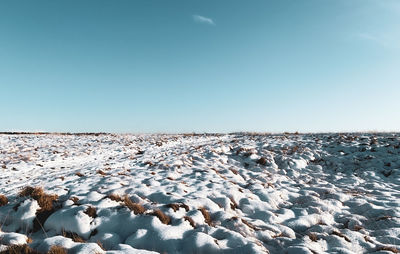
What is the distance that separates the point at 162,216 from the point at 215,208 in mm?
1646

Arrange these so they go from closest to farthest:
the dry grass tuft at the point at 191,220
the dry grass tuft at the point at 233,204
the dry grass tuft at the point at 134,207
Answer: the dry grass tuft at the point at 191,220 → the dry grass tuft at the point at 134,207 → the dry grass tuft at the point at 233,204

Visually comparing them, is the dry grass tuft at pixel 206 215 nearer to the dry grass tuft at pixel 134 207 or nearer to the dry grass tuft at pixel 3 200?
the dry grass tuft at pixel 134 207

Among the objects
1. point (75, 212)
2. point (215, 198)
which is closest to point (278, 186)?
point (215, 198)

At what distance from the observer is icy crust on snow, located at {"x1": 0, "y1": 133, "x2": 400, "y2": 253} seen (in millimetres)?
4984

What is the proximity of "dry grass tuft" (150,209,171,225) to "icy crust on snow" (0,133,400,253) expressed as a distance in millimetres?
68

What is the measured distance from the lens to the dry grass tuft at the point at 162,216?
227 inches

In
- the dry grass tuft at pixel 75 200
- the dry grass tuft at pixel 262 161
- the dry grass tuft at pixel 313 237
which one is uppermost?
the dry grass tuft at pixel 262 161

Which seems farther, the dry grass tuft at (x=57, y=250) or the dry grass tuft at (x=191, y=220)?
the dry grass tuft at (x=191, y=220)

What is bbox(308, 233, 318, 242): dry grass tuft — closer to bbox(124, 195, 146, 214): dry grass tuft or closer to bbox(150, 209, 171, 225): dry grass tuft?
bbox(150, 209, 171, 225): dry grass tuft

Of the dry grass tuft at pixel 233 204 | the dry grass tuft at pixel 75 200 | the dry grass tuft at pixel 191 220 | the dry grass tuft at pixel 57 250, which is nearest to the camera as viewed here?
the dry grass tuft at pixel 57 250

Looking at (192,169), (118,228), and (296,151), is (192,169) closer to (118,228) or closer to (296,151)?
(118,228)

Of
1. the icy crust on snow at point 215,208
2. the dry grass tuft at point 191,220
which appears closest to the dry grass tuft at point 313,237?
the icy crust on snow at point 215,208

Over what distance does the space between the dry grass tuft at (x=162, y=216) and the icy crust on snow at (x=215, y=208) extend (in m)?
0.07

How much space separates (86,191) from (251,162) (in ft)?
28.9
